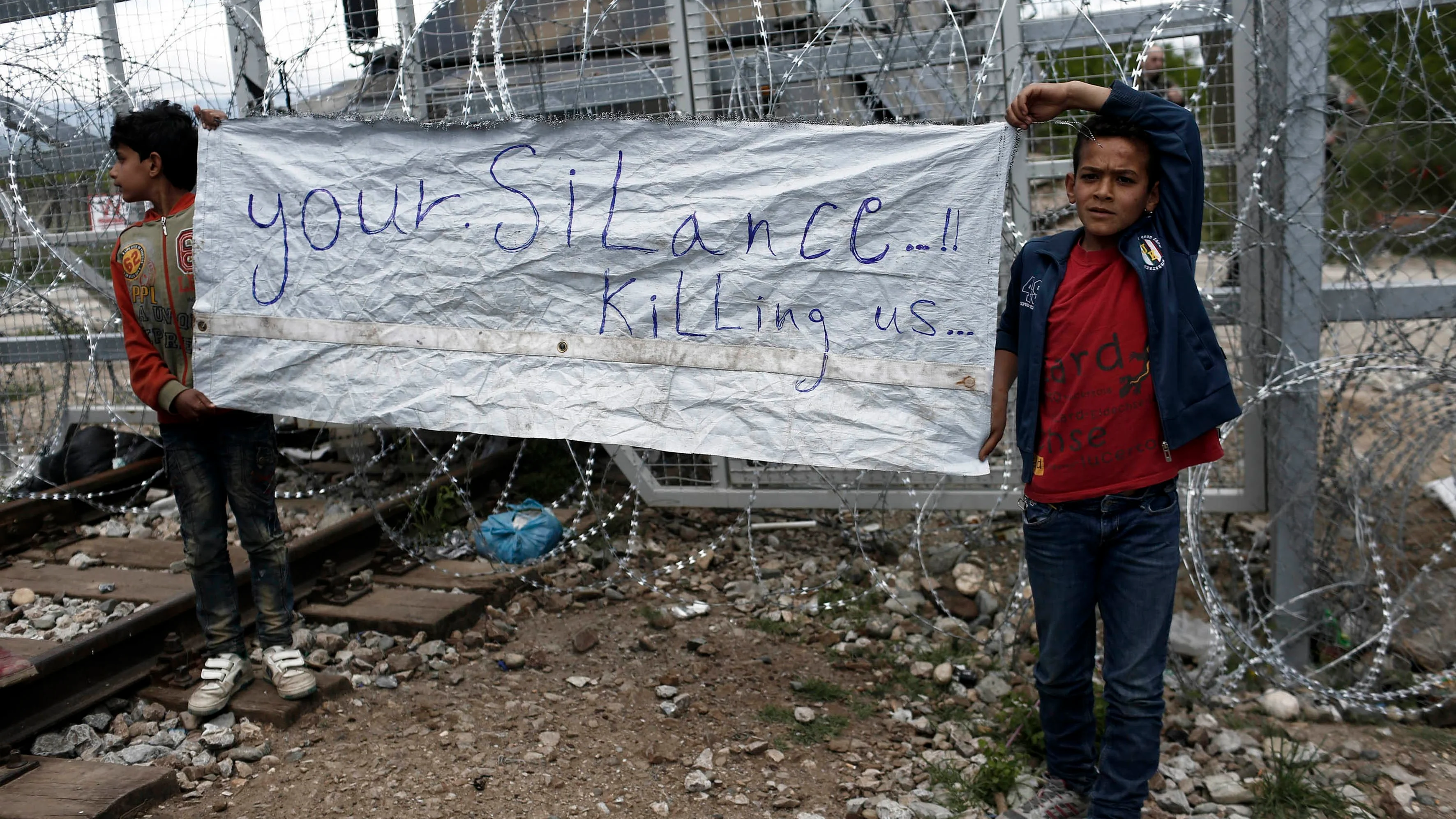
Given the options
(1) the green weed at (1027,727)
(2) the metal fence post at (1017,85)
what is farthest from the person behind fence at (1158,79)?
(1) the green weed at (1027,727)

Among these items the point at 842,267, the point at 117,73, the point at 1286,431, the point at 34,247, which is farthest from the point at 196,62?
the point at 1286,431

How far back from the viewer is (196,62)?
6.32 meters

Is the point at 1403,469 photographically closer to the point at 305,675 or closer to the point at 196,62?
the point at 305,675

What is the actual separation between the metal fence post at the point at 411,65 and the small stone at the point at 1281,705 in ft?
15.3

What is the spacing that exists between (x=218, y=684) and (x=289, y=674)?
248mm

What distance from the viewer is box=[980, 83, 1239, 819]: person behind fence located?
2.90 meters

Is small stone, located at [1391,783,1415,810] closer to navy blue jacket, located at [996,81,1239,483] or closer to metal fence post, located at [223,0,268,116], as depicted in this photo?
navy blue jacket, located at [996,81,1239,483]

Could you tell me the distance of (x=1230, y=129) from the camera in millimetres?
4844

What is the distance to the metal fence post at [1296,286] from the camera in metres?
4.41

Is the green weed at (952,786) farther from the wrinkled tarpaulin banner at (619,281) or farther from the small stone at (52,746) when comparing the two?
the small stone at (52,746)

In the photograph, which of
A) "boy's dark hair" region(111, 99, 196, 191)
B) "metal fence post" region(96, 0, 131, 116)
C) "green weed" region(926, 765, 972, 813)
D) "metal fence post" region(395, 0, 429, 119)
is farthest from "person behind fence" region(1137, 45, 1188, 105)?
"metal fence post" region(96, 0, 131, 116)

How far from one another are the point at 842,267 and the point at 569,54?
3117 millimetres

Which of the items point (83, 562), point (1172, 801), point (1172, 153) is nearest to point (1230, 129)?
point (1172, 153)

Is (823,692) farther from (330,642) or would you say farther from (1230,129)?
(1230,129)
